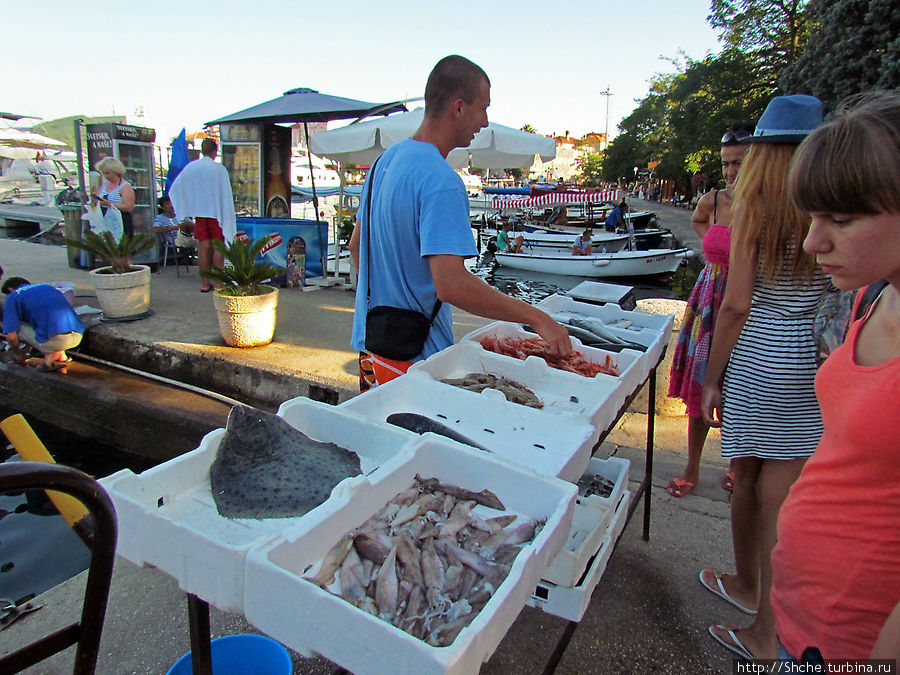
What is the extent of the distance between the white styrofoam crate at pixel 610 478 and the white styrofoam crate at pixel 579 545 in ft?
0.12

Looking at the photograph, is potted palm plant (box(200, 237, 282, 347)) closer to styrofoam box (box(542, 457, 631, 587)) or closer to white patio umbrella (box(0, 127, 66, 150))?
styrofoam box (box(542, 457, 631, 587))

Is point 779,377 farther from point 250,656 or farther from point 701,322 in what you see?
point 250,656

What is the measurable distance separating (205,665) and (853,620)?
4.95 feet

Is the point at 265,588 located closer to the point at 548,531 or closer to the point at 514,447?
the point at 548,531

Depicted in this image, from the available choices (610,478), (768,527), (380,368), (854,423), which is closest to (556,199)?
(610,478)

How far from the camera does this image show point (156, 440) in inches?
209

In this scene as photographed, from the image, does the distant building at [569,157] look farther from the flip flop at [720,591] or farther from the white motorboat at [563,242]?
the flip flop at [720,591]

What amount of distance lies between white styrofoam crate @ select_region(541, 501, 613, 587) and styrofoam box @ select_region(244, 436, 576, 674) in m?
0.22

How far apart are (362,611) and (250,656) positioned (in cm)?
128

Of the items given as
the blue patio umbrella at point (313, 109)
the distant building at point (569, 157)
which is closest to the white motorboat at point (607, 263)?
the blue patio umbrella at point (313, 109)

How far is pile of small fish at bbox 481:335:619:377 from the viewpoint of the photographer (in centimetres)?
261

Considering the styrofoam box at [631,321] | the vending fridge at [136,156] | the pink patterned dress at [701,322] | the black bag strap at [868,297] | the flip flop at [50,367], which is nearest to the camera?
the black bag strap at [868,297]

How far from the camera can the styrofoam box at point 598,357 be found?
234 cm

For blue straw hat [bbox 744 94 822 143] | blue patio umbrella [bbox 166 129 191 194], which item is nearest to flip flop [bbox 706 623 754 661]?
blue straw hat [bbox 744 94 822 143]
